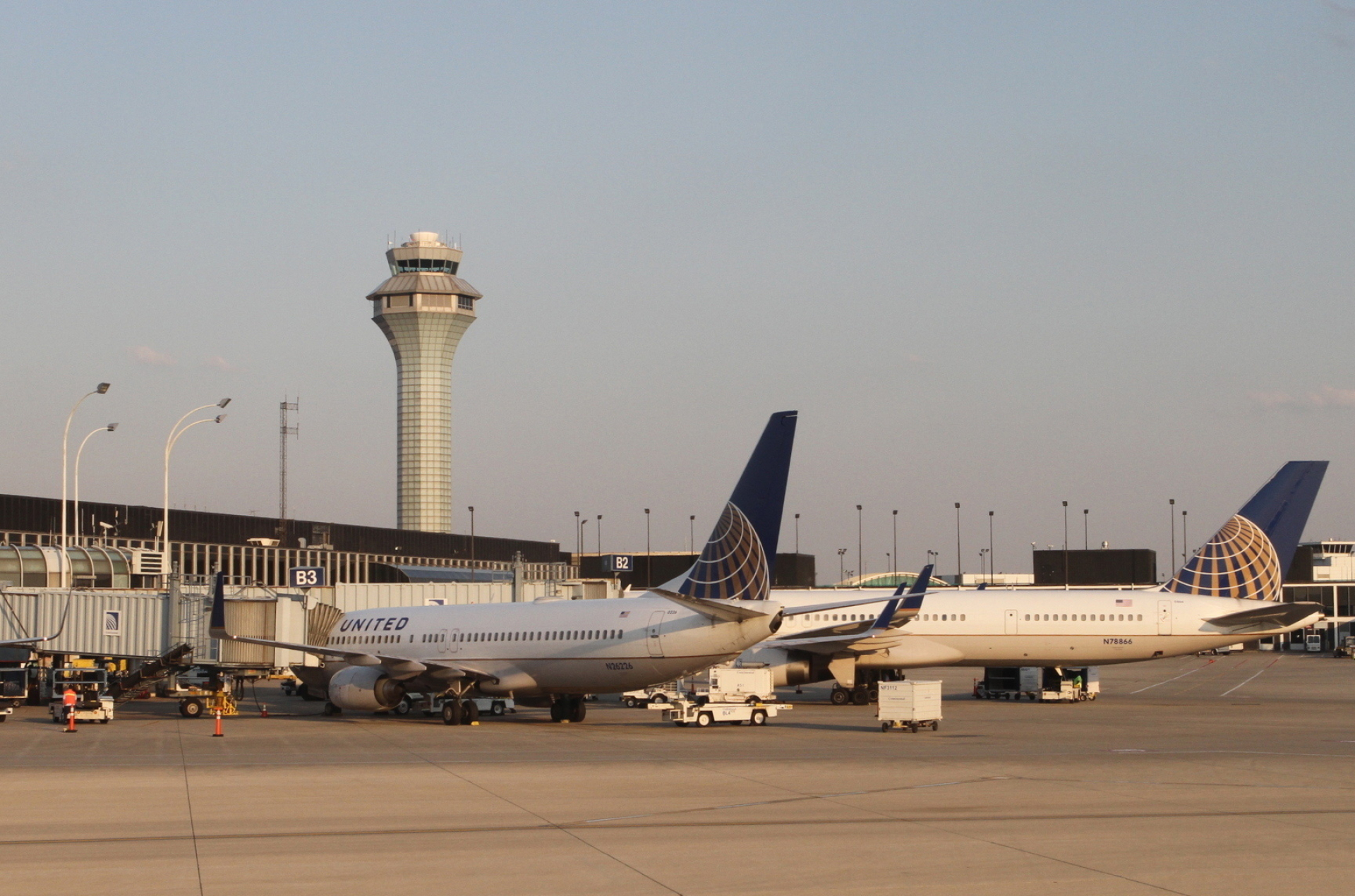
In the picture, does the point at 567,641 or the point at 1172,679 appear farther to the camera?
the point at 1172,679

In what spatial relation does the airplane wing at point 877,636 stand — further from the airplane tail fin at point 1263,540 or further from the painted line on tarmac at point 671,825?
the painted line on tarmac at point 671,825

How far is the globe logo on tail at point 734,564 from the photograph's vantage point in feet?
113

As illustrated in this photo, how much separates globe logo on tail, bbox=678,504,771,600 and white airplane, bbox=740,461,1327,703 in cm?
1165

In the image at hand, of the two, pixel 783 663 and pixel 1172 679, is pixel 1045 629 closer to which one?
pixel 783 663

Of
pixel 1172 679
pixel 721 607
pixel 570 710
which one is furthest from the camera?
pixel 1172 679

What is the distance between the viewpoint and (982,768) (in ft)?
81.3

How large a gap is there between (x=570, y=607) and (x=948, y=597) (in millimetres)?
16975

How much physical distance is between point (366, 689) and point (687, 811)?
957 inches

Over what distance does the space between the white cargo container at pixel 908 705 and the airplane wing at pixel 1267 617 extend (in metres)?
16.6

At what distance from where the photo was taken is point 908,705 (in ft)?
111

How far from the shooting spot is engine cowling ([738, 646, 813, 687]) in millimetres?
46531

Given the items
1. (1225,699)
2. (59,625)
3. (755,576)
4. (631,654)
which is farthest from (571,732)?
(1225,699)

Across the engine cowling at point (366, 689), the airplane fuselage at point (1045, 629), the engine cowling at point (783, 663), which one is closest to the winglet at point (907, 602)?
the airplane fuselage at point (1045, 629)

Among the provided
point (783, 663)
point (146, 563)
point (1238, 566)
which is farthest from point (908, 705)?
point (146, 563)
